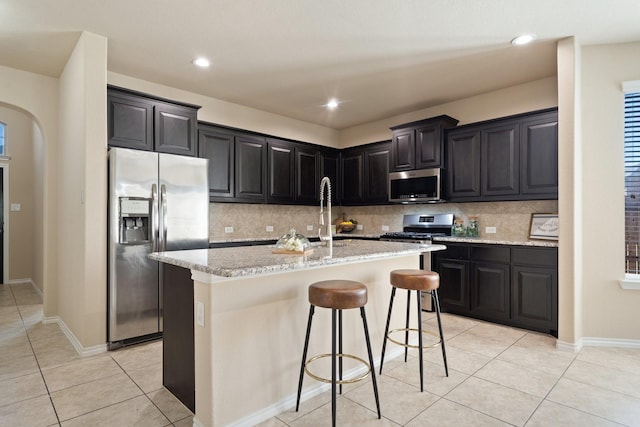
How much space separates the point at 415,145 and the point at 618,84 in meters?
2.11

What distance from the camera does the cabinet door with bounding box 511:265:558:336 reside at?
3.37m

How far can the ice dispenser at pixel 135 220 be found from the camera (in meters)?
3.09

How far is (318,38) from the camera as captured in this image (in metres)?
3.05

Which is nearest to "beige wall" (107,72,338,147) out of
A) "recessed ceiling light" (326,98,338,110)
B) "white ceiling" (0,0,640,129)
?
"white ceiling" (0,0,640,129)

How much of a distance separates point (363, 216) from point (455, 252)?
2072 mm

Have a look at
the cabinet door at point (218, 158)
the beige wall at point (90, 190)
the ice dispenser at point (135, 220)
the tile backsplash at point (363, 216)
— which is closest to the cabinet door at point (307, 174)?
the tile backsplash at point (363, 216)

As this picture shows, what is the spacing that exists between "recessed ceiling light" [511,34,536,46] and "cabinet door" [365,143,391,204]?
7.29ft

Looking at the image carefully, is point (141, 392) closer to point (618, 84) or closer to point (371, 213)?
point (371, 213)

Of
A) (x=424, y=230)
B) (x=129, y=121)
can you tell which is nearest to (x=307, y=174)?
(x=424, y=230)

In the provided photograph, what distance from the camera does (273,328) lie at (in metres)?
2.10

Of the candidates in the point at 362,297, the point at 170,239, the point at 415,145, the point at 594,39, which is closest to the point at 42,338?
the point at 170,239

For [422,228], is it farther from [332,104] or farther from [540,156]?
[332,104]

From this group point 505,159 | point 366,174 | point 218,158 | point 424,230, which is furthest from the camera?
point 366,174

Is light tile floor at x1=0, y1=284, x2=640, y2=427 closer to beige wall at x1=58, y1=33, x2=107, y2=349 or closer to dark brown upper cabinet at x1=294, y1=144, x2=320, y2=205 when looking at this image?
beige wall at x1=58, y1=33, x2=107, y2=349
